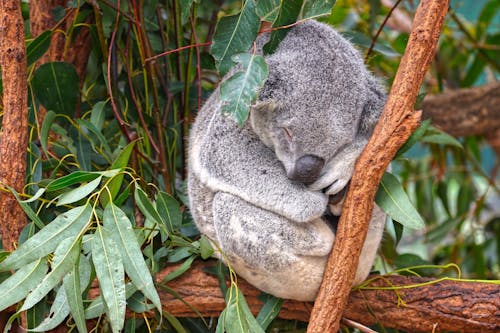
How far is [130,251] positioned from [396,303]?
3.48 feet

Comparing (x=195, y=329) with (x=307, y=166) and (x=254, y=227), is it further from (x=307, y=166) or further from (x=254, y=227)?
(x=307, y=166)

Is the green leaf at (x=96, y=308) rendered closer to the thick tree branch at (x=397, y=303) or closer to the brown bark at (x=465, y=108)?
the thick tree branch at (x=397, y=303)

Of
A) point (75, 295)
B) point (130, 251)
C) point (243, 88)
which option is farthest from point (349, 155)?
point (75, 295)

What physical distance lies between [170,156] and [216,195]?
0.68 m

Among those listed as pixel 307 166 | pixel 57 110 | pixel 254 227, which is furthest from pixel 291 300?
pixel 57 110

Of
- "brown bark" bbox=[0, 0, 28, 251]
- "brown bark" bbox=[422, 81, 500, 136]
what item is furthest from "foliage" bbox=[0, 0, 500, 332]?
"brown bark" bbox=[422, 81, 500, 136]

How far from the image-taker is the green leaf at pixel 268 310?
2.60 meters

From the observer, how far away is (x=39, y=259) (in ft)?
7.38

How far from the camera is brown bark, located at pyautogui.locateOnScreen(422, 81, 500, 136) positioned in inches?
184

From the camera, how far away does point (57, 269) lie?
216 centimetres

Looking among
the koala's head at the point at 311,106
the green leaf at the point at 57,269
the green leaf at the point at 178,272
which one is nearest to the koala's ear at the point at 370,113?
the koala's head at the point at 311,106

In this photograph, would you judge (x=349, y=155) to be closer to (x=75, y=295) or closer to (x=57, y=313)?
(x=75, y=295)

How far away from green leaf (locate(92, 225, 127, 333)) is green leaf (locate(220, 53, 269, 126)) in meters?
0.57

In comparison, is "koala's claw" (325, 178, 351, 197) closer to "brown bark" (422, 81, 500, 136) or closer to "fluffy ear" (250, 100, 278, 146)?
"fluffy ear" (250, 100, 278, 146)
